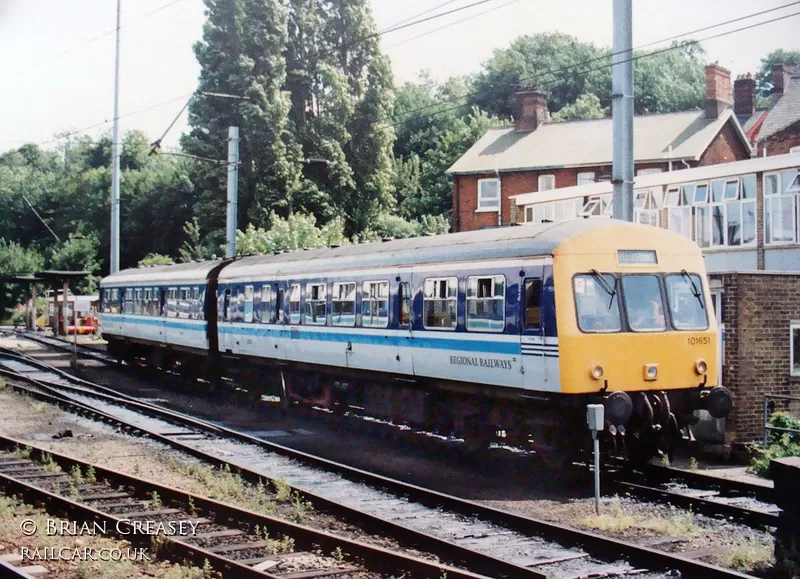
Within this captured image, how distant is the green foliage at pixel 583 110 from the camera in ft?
203

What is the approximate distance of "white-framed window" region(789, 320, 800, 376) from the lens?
46.6 ft

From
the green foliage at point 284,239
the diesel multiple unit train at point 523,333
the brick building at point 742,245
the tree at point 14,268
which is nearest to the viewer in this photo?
the diesel multiple unit train at point 523,333

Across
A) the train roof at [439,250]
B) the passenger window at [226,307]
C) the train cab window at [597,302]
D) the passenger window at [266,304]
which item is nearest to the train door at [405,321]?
the train roof at [439,250]

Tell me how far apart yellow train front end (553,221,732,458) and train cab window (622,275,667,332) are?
0.01 meters

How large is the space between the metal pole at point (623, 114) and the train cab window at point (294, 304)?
6.55 meters

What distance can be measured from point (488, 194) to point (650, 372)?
30386 millimetres

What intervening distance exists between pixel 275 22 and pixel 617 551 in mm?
41236

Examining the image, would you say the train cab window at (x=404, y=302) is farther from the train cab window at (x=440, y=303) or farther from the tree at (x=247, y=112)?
the tree at (x=247, y=112)

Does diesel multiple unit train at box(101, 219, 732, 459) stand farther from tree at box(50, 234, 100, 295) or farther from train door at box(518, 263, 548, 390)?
tree at box(50, 234, 100, 295)

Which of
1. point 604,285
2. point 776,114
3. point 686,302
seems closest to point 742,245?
point 686,302

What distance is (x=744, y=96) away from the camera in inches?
1941

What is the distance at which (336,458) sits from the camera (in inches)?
552

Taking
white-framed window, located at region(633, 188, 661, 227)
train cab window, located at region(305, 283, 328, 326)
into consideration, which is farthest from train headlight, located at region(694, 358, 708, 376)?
white-framed window, located at region(633, 188, 661, 227)

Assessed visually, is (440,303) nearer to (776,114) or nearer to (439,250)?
(439,250)
